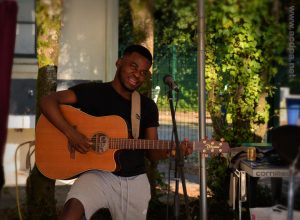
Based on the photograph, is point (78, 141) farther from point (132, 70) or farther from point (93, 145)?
point (132, 70)

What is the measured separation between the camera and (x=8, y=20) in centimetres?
216

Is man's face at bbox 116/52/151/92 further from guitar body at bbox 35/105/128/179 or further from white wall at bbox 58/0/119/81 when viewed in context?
white wall at bbox 58/0/119/81

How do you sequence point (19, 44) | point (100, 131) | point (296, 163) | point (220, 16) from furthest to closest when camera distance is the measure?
point (19, 44), point (220, 16), point (100, 131), point (296, 163)

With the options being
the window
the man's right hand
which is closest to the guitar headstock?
the man's right hand

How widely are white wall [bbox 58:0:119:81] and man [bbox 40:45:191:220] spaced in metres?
2.58

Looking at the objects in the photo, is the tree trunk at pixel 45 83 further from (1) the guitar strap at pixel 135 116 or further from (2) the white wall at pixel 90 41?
(1) the guitar strap at pixel 135 116

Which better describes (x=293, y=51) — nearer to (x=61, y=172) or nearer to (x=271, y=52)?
(x=271, y=52)

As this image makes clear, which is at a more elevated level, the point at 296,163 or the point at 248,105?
the point at 248,105

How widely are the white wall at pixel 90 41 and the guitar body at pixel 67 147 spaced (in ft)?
8.30

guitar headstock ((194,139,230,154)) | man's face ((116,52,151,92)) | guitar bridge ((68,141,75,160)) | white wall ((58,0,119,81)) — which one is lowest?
guitar bridge ((68,141,75,160))

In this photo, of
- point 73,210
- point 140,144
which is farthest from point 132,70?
point 73,210

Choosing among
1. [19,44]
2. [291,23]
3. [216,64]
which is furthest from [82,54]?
[291,23]

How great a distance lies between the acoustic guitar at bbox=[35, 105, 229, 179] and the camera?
12.2 ft

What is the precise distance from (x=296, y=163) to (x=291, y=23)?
2.65 metres
